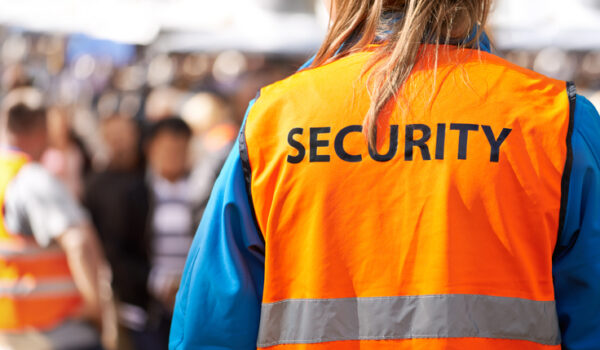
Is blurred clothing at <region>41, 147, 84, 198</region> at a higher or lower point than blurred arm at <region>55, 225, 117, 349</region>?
higher

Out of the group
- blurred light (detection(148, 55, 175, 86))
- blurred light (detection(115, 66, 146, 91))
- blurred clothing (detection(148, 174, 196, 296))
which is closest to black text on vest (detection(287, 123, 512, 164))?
blurred clothing (detection(148, 174, 196, 296))

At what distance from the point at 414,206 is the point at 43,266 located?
2.60 metres

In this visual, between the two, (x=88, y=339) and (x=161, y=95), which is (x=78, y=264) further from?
(x=161, y=95)

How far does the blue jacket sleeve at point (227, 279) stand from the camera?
1739 millimetres

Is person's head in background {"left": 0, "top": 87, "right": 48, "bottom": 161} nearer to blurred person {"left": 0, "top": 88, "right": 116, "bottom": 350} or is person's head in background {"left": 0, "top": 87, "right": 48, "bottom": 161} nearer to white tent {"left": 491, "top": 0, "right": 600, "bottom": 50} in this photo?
blurred person {"left": 0, "top": 88, "right": 116, "bottom": 350}

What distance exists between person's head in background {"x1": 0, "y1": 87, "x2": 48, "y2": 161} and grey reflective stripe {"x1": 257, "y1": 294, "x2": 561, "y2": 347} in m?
2.73

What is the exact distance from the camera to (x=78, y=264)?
379 cm

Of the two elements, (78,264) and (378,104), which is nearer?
(378,104)

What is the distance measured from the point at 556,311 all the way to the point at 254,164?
0.71m

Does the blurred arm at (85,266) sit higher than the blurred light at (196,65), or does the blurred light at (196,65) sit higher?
the blurred light at (196,65)

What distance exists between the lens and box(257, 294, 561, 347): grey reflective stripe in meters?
1.64

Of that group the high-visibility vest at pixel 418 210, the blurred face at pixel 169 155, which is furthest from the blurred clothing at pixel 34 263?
the high-visibility vest at pixel 418 210

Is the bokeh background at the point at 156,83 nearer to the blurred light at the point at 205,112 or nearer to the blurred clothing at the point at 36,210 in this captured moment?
the blurred light at the point at 205,112

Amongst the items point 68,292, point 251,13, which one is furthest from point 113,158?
point 251,13
